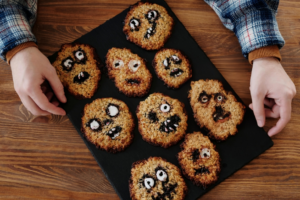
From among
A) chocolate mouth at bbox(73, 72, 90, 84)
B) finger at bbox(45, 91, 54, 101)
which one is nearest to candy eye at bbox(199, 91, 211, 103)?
chocolate mouth at bbox(73, 72, 90, 84)

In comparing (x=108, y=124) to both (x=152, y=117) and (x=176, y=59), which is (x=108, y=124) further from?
(x=176, y=59)

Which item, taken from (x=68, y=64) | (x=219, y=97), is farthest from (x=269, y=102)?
(x=68, y=64)

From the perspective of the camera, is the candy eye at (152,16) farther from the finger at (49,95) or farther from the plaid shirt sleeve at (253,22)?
the finger at (49,95)

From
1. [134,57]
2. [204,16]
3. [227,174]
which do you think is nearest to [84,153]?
[134,57]

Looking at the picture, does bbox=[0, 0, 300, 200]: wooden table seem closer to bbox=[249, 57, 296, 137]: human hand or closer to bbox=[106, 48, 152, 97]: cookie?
bbox=[249, 57, 296, 137]: human hand

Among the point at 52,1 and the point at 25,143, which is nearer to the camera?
the point at 25,143

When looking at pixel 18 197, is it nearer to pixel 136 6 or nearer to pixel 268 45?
pixel 136 6

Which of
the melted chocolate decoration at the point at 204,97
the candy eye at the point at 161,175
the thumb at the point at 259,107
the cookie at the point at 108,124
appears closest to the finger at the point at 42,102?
the cookie at the point at 108,124
